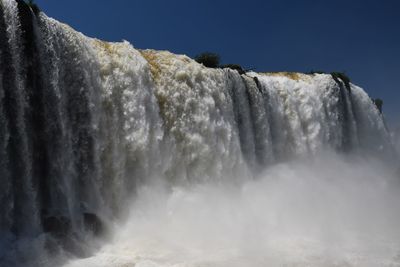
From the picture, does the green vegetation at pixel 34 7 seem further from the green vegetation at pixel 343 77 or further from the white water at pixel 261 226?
the green vegetation at pixel 343 77

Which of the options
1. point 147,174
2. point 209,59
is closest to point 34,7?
point 147,174

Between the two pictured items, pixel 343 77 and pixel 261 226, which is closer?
pixel 261 226

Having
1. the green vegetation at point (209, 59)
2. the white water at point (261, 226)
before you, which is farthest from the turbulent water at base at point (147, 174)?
the green vegetation at point (209, 59)

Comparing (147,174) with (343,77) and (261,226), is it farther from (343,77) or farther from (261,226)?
(343,77)

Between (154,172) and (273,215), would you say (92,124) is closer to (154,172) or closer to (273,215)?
(154,172)

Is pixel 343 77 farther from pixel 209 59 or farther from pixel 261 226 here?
pixel 261 226

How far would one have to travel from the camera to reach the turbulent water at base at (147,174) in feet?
33.6

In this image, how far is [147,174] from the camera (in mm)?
13609

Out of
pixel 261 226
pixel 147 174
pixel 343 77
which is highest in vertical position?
pixel 343 77

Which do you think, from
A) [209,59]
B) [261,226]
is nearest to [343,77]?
[209,59]

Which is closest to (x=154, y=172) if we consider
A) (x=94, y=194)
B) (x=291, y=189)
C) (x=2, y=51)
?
(x=94, y=194)

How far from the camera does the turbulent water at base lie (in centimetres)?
1023

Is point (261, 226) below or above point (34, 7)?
below

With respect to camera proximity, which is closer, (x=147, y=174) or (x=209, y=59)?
(x=147, y=174)
